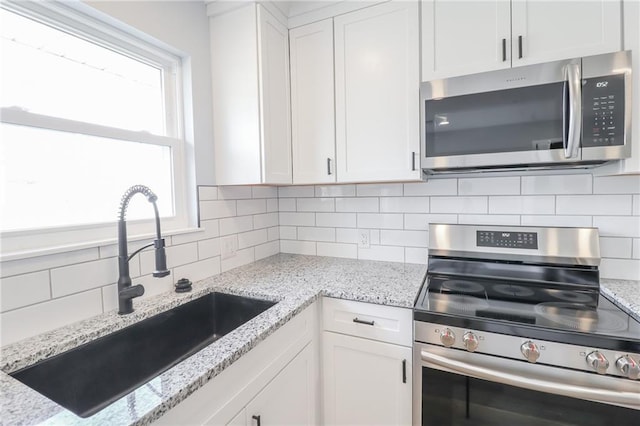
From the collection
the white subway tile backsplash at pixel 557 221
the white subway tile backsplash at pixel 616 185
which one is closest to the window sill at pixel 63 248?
the white subway tile backsplash at pixel 557 221

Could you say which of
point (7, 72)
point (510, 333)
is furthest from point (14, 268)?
point (510, 333)

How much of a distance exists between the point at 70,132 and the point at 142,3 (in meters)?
0.62

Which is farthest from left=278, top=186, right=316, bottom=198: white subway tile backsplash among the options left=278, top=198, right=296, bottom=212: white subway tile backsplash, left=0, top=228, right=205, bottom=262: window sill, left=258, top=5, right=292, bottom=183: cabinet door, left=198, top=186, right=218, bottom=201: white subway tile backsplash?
left=0, top=228, right=205, bottom=262: window sill

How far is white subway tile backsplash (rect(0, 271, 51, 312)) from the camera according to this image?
35.5 inches

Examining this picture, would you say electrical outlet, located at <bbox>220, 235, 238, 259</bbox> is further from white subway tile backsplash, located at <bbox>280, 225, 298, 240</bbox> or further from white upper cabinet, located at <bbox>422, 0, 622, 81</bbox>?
white upper cabinet, located at <bbox>422, 0, 622, 81</bbox>

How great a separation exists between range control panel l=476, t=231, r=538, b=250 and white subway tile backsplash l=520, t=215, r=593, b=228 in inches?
3.5

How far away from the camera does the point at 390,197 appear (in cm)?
185

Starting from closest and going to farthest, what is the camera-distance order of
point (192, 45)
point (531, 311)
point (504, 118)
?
point (531, 311) < point (504, 118) < point (192, 45)

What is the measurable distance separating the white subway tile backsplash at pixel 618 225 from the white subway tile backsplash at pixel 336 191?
48.1 inches

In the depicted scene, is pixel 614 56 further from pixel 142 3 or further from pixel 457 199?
pixel 142 3

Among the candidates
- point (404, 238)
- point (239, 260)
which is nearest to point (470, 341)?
point (404, 238)

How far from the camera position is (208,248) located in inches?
63.2

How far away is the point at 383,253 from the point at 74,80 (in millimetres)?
1678

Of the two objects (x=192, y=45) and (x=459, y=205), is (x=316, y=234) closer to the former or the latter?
(x=459, y=205)
